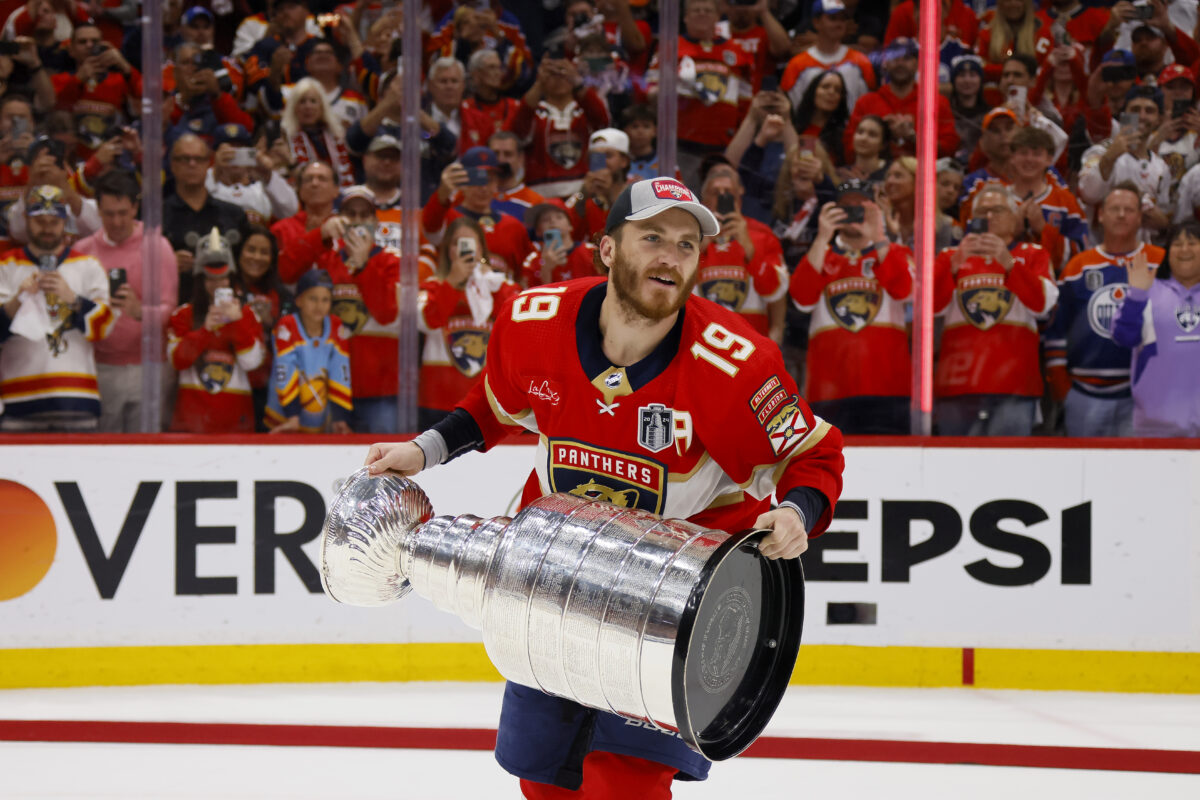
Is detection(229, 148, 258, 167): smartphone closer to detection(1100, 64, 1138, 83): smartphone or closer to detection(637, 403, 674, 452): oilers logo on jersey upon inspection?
detection(637, 403, 674, 452): oilers logo on jersey

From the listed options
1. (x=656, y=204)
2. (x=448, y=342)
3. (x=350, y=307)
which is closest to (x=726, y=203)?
(x=448, y=342)

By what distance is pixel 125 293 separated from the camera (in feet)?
15.2

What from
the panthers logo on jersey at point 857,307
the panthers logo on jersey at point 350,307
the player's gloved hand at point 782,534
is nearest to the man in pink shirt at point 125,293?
the panthers logo on jersey at point 350,307

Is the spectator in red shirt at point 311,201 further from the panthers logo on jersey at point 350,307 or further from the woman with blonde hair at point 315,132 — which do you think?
the panthers logo on jersey at point 350,307

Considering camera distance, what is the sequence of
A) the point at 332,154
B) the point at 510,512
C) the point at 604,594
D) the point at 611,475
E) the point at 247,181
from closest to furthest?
the point at 604,594 → the point at 611,475 → the point at 510,512 → the point at 247,181 → the point at 332,154

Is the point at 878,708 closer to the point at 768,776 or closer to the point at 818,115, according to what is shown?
the point at 768,776

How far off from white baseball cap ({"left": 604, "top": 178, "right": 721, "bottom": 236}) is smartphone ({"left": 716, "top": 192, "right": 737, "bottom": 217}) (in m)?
2.76

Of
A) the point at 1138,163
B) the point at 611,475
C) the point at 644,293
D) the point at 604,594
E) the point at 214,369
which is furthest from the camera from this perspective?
the point at 1138,163

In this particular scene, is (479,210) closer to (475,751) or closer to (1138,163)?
(475,751)

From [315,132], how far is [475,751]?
2766 millimetres

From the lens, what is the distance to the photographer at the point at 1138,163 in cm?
473

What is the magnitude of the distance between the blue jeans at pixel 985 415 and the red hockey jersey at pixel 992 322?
0.03 metres

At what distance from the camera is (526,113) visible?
201 inches

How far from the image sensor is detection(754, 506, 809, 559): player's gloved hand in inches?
75.7
